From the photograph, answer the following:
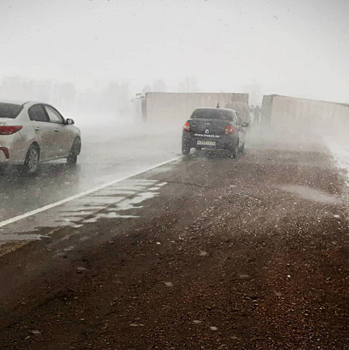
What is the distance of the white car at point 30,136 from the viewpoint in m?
9.63

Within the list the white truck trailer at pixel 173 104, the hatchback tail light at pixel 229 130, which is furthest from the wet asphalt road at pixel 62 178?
the white truck trailer at pixel 173 104

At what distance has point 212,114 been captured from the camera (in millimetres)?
16766

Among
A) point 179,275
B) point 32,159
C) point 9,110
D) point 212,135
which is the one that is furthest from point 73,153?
Result: point 179,275

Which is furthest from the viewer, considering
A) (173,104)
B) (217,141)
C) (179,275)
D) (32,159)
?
(173,104)

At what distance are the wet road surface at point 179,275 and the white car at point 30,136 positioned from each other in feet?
8.22

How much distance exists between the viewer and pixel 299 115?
4197cm

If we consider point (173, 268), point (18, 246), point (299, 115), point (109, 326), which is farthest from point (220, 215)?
point (299, 115)

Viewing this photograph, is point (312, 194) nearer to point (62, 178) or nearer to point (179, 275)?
point (62, 178)

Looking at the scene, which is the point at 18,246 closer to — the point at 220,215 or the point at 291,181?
the point at 220,215

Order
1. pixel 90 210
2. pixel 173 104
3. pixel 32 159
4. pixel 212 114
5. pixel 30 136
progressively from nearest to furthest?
pixel 90 210 < pixel 30 136 < pixel 32 159 < pixel 212 114 < pixel 173 104

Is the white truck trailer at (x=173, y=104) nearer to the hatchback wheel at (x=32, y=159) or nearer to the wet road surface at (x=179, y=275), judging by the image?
the hatchback wheel at (x=32, y=159)

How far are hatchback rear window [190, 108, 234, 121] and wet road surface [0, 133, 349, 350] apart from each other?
8.46m

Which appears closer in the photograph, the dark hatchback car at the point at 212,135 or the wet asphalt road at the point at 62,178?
Answer: the wet asphalt road at the point at 62,178

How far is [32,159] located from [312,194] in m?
6.01
